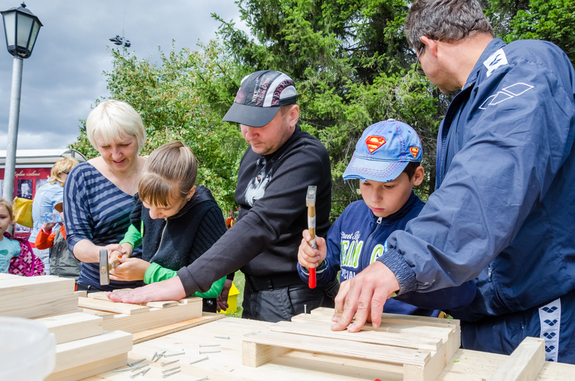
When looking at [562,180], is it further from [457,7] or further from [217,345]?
[217,345]

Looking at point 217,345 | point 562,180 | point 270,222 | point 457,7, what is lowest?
point 217,345

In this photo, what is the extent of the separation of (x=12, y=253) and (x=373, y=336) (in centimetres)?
513

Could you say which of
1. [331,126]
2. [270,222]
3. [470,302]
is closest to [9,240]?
[270,222]

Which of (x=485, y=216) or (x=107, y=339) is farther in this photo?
(x=107, y=339)

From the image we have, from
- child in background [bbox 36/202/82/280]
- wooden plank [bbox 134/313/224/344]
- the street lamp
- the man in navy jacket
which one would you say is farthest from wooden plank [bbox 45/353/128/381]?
the street lamp

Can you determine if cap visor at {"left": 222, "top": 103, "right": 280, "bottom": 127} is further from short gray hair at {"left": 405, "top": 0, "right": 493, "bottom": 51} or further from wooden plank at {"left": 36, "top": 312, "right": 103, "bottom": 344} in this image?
wooden plank at {"left": 36, "top": 312, "right": 103, "bottom": 344}

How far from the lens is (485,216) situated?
1089mm

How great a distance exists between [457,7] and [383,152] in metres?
0.67

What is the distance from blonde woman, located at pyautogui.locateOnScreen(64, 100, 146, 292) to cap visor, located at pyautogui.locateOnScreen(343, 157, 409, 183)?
1.52m

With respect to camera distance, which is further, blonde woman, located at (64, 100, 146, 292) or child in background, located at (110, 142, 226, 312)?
blonde woman, located at (64, 100, 146, 292)

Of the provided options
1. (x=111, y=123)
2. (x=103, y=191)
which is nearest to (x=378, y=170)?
(x=111, y=123)

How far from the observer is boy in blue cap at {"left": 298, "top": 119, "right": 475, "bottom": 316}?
1.91m

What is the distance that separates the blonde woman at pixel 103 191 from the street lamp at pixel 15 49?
3.96 metres

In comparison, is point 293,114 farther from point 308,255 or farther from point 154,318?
point 154,318
